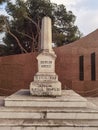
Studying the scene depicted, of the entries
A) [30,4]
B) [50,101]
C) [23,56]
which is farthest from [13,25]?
[50,101]

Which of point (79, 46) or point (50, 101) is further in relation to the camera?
point (79, 46)

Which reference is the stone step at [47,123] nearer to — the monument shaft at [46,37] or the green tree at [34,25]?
the monument shaft at [46,37]

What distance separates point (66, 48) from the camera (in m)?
13.0

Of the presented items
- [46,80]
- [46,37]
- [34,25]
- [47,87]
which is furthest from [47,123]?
[34,25]

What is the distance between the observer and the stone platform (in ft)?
21.6

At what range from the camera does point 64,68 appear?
12969mm

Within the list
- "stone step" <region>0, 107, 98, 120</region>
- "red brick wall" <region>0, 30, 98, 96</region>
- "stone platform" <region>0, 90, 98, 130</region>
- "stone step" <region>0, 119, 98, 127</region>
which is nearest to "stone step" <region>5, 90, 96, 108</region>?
"stone platform" <region>0, 90, 98, 130</region>

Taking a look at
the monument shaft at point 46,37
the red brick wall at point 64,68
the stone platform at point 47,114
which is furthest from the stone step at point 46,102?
the red brick wall at point 64,68

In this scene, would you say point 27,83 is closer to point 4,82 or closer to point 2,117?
point 4,82

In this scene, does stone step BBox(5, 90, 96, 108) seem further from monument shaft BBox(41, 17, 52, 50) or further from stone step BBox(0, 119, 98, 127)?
monument shaft BBox(41, 17, 52, 50)

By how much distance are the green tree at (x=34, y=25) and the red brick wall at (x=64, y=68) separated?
380 inches

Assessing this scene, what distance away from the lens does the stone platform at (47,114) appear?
6598 mm

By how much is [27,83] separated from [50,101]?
233 inches

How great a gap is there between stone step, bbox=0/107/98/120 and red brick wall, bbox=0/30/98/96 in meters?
5.50
